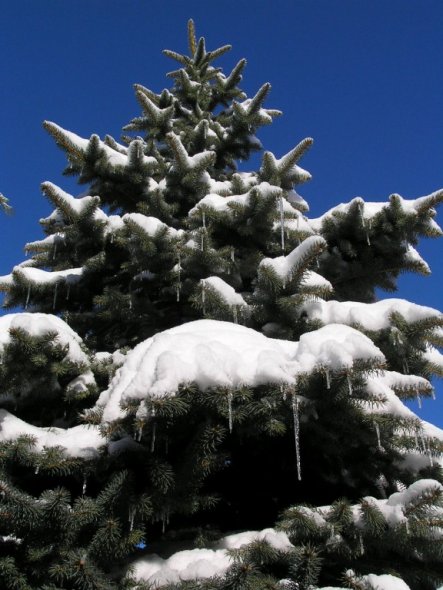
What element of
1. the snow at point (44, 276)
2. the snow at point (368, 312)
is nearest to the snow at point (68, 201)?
the snow at point (44, 276)

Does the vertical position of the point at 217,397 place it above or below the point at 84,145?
below

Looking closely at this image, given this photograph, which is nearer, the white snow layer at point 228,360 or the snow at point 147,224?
the white snow layer at point 228,360

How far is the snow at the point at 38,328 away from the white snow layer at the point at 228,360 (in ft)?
1.84

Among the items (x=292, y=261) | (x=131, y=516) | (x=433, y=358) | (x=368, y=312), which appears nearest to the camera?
(x=131, y=516)

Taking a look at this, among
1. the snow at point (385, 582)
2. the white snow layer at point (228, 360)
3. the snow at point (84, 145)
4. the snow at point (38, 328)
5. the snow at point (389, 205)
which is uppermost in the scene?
the snow at point (84, 145)

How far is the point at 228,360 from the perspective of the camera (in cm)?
291

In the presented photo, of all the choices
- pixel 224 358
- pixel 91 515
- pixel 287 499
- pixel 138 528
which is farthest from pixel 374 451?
pixel 91 515

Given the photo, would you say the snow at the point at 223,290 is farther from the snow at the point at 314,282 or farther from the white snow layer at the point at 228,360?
the white snow layer at the point at 228,360

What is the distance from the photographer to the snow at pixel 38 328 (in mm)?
3220

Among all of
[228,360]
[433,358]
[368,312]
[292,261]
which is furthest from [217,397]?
[433,358]

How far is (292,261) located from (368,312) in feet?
2.33

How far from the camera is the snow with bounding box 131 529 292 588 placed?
282 centimetres

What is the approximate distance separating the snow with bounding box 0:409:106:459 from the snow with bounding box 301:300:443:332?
1.90 meters

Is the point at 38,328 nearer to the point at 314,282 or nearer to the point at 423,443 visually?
the point at 314,282
